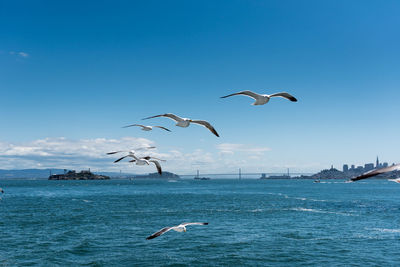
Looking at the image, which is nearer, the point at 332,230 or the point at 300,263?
the point at 300,263

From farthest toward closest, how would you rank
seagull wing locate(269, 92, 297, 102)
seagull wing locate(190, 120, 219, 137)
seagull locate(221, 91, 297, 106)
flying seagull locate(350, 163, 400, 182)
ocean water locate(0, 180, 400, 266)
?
1. ocean water locate(0, 180, 400, 266)
2. seagull locate(221, 91, 297, 106)
3. seagull wing locate(269, 92, 297, 102)
4. seagull wing locate(190, 120, 219, 137)
5. flying seagull locate(350, 163, 400, 182)

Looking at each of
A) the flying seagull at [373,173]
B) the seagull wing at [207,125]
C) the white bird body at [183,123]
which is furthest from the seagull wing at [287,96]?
the flying seagull at [373,173]

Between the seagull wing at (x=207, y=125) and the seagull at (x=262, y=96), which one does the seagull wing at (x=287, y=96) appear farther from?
the seagull wing at (x=207, y=125)

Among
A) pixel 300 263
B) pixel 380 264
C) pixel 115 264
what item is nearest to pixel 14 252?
pixel 115 264

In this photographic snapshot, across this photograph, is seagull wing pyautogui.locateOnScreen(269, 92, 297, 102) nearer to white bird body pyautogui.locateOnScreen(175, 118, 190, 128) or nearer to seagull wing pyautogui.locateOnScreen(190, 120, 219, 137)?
seagull wing pyautogui.locateOnScreen(190, 120, 219, 137)

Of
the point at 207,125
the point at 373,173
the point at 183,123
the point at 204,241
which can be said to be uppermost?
the point at 183,123

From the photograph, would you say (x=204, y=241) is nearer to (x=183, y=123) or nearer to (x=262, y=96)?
(x=183, y=123)

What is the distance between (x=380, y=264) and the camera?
3127cm

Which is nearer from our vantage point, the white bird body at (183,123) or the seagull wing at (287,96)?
the seagull wing at (287,96)

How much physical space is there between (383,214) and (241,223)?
104ft

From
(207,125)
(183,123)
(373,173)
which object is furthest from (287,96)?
(373,173)

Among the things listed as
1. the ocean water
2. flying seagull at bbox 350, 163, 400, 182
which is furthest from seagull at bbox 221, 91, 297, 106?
the ocean water

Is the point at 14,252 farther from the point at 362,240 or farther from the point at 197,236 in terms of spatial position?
the point at 362,240

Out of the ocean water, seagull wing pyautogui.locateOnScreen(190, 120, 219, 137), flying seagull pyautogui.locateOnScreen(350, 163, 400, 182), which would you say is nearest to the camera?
flying seagull pyautogui.locateOnScreen(350, 163, 400, 182)
